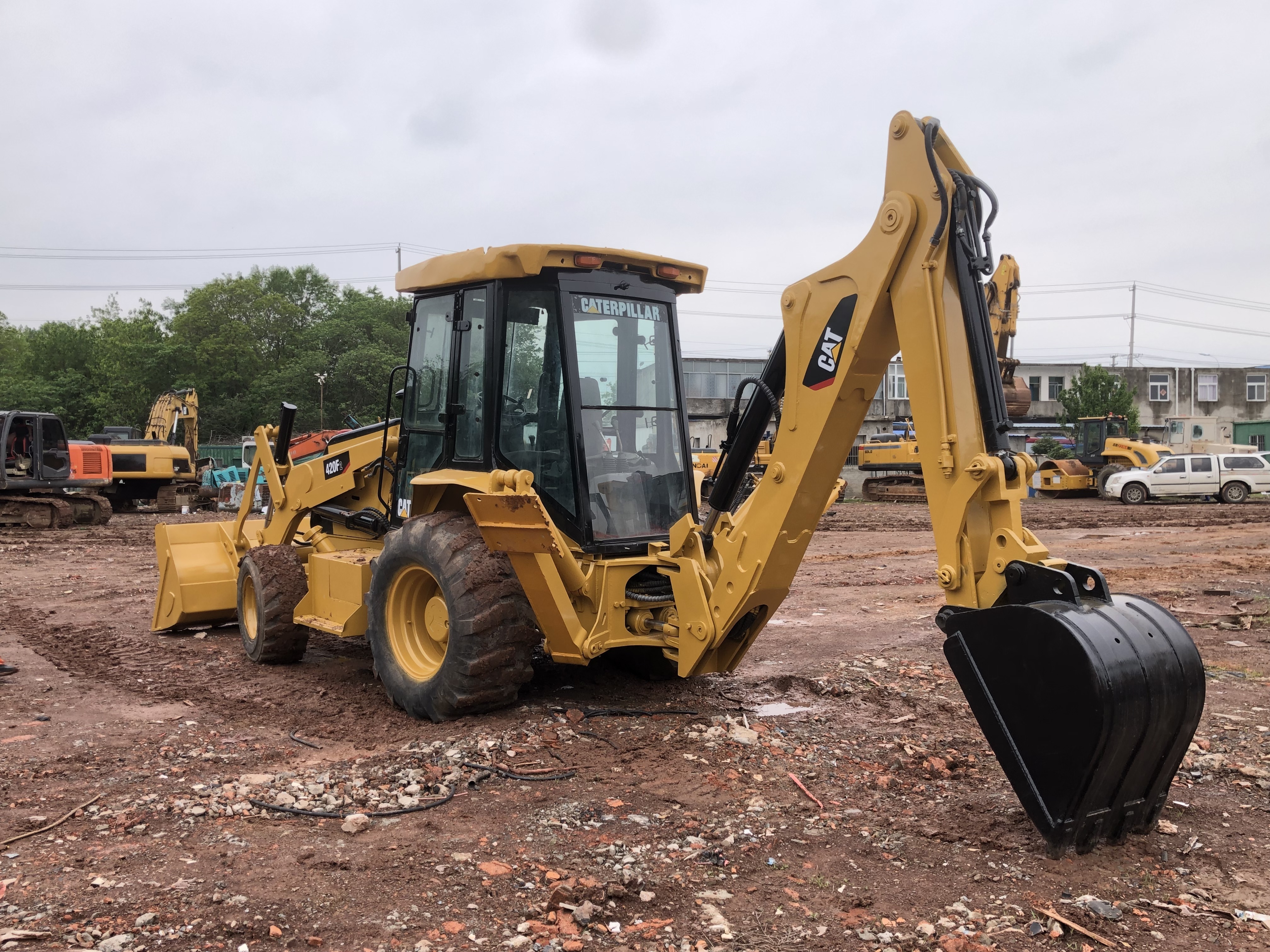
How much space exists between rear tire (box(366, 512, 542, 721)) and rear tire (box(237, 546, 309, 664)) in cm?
168

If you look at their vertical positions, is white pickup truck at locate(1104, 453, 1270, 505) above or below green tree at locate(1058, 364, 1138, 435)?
below

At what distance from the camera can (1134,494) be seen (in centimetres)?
2711

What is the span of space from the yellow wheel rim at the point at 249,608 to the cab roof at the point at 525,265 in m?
2.95

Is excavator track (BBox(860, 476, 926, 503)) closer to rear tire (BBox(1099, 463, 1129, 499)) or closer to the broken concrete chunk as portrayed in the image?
rear tire (BBox(1099, 463, 1129, 499))

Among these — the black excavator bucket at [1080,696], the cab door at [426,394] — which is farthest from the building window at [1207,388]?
the black excavator bucket at [1080,696]

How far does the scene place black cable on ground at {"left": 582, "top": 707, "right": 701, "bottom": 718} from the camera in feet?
19.2

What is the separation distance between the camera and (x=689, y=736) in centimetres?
542

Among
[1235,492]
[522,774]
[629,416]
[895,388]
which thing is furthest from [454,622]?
[895,388]

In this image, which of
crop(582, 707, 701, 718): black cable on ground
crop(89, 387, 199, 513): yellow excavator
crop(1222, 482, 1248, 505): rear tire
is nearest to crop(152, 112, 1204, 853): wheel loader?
crop(582, 707, 701, 718): black cable on ground

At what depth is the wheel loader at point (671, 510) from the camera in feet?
12.3

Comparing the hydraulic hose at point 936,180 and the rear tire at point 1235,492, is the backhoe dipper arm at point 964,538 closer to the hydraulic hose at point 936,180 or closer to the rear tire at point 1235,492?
the hydraulic hose at point 936,180

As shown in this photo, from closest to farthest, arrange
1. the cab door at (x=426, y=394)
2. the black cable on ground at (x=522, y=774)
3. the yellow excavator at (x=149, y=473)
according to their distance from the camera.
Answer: the black cable on ground at (x=522, y=774), the cab door at (x=426, y=394), the yellow excavator at (x=149, y=473)

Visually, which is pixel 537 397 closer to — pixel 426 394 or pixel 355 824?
pixel 426 394

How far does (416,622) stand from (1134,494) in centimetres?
2563
